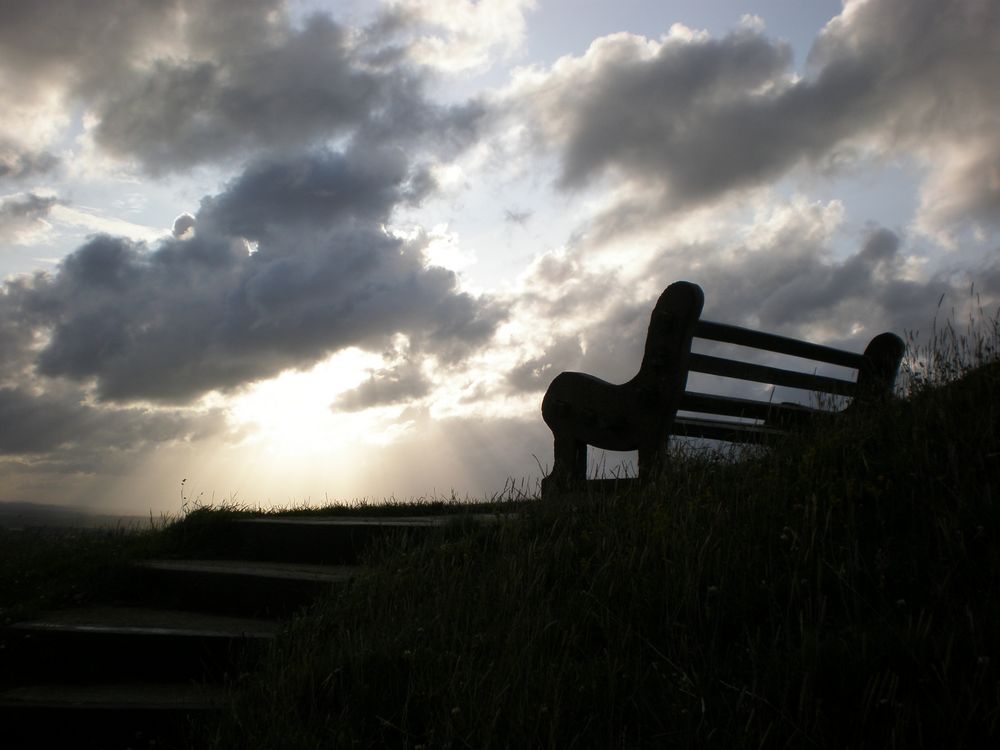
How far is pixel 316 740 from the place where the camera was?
109 inches

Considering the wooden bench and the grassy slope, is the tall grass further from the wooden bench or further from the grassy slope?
the wooden bench

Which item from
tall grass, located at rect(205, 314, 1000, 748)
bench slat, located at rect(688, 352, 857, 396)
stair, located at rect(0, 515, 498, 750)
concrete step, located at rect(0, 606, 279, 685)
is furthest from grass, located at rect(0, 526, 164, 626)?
bench slat, located at rect(688, 352, 857, 396)

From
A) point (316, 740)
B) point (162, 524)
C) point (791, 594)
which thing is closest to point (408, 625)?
point (316, 740)

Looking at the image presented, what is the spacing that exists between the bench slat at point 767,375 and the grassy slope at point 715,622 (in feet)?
3.24

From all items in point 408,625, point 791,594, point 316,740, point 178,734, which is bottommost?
point 178,734

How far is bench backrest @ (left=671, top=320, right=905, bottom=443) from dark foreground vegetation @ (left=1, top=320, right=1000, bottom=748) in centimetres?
93

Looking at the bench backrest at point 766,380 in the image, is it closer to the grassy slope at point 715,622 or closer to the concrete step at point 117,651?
the grassy slope at point 715,622

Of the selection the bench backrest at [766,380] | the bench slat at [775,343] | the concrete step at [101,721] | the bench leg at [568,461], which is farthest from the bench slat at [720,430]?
the concrete step at [101,721]

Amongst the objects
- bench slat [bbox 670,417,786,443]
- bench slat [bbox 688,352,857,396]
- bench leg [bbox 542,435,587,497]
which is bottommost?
bench leg [bbox 542,435,587,497]

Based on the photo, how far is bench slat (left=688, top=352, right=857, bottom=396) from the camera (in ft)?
17.1

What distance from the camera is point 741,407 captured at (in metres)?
5.55

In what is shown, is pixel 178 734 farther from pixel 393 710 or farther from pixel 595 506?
pixel 595 506

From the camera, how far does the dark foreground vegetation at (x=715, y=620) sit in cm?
251

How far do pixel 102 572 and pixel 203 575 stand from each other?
87cm
